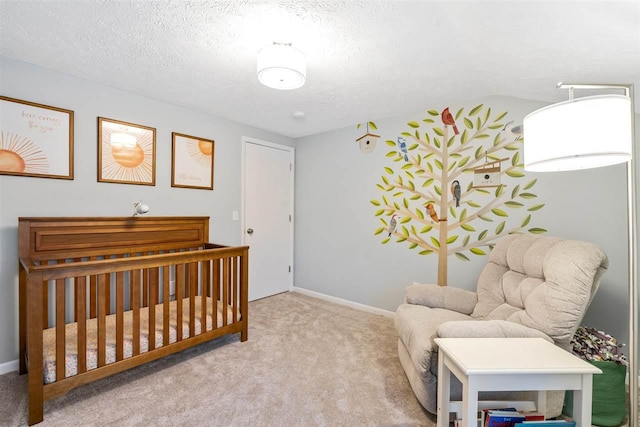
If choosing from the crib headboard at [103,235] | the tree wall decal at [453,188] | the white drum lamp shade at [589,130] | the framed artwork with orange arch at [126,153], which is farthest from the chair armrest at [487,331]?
the framed artwork with orange arch at [126,153]

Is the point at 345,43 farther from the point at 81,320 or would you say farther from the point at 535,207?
the point at 81,320

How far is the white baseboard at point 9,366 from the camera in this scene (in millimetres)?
1937

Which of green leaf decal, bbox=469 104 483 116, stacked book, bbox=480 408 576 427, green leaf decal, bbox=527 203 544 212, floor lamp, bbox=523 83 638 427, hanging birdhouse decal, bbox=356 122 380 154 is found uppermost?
green leaf decal, bbox=469 104 483 116

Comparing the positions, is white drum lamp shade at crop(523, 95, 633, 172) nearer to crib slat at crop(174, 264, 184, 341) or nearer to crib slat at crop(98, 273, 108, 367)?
crib slat at crop(174, 264, 184, 341)

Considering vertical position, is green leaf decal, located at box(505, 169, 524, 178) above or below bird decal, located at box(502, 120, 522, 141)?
below

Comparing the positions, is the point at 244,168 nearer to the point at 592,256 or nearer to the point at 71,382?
the point at 71,382

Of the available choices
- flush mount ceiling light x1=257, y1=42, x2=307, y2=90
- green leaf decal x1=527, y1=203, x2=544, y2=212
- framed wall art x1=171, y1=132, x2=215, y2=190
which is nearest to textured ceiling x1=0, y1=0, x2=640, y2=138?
flush mount ceiling light x1=257, y1=42, x2=307, y2=90

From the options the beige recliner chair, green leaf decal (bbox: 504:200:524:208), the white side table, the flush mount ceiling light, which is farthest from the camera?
green leaf decal (bbox: 504:200:524:208)

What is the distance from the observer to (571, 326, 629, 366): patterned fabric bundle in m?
1.56

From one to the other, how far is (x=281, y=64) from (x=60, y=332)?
193 cm

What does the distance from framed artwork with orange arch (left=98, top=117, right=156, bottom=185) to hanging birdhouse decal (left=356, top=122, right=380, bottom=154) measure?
2135 millimetres

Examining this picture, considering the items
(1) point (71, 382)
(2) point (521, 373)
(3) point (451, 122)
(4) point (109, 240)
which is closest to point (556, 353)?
(2) point (521, 373)

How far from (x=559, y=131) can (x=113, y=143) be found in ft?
9.77

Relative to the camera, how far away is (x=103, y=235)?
2.31m
